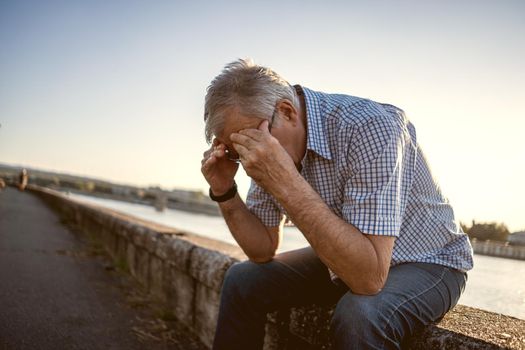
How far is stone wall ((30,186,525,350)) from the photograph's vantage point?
4.31 feet

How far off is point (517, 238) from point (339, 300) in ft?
4.32

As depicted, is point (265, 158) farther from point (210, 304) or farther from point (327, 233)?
point (210, 304)

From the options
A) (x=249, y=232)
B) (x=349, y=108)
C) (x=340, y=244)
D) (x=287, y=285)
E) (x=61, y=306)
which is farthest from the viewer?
(x=61, y=306)

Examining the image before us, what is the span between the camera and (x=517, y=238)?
218 centimetres

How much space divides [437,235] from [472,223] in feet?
2.38

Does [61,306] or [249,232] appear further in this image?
[61,306]

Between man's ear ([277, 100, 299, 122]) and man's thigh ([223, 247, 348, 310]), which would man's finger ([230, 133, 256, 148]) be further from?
man's thigh ([223, 247, 348, 310])

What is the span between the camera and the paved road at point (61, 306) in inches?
96.9

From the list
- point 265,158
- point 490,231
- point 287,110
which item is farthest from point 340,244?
point 490,231

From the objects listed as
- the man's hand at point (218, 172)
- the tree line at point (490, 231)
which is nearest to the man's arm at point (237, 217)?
the man's hand at point (218, 172)

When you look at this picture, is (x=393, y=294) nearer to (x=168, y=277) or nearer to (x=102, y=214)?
(x=168, y=277)

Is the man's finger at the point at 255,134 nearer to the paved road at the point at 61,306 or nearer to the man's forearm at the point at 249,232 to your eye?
the man's forearm at the point at 249,232

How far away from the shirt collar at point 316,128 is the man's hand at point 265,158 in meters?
0.15

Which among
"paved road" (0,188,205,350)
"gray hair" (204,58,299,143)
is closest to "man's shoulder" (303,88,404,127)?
"gray hair" (204,58,299,143)
